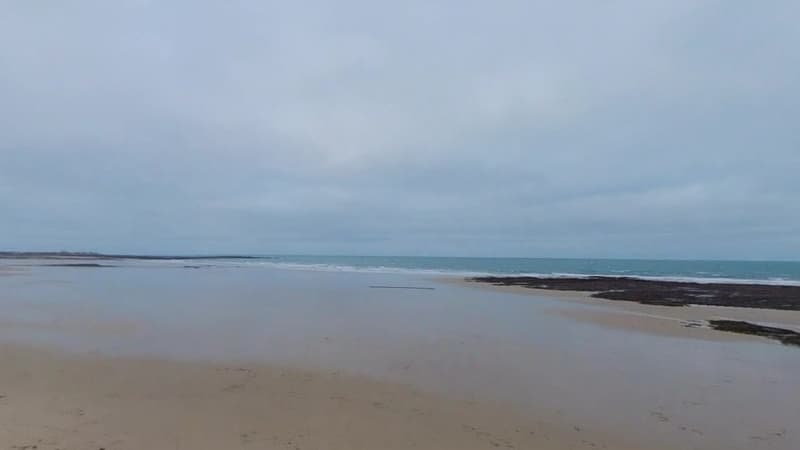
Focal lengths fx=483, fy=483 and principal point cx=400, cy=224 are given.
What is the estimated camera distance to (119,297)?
21.6 meters

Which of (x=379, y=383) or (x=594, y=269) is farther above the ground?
(x=594, y=269)

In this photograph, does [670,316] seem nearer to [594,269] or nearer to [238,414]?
[238,414]

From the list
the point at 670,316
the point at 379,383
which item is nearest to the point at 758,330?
the point at 670,316

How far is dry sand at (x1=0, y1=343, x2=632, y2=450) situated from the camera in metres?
5.68

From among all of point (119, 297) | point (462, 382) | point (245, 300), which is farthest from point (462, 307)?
point (119, 297)

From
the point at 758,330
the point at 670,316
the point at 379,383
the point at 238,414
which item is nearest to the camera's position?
the point at 238,414

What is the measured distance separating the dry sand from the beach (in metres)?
0.03

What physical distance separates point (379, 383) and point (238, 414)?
8.63 feet

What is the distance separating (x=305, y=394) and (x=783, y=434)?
269 inches

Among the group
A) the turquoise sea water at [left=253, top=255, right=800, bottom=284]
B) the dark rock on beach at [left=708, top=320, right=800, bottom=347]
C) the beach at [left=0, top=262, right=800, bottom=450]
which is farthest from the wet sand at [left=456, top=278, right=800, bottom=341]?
the turquoise sea water at [left=253, top=255, right=800, bottom=284]

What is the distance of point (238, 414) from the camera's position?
260 inches

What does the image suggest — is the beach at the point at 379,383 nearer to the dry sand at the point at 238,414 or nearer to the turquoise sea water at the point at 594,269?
the dry sand at the point at 238,414

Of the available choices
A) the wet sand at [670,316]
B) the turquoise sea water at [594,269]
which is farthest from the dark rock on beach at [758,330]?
the turquoise sea water at [594,269]

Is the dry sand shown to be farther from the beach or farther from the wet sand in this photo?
the wet sand
